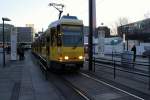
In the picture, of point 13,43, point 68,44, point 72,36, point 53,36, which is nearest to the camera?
point 68,44

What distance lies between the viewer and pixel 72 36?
24766mm

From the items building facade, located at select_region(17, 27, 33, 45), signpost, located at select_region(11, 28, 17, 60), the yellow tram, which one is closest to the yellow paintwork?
the yellow tram

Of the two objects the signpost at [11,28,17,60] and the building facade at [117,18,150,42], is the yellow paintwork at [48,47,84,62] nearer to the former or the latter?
the signpost at [11,28,17,60]

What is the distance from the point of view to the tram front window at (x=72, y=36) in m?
24.6

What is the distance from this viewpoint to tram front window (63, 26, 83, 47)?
24609mm

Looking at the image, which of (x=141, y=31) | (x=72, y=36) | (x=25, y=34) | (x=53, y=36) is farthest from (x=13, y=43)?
(x=25, y=34)

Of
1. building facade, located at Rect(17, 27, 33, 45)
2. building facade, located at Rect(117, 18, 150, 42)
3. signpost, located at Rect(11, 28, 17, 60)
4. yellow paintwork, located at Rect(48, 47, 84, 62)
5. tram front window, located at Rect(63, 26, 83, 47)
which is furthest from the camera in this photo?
building facade, located at Rect(17, 27, 33, 45)

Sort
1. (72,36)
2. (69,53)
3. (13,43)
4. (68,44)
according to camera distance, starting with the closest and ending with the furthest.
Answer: (69,53) → (68,44) → (72,36) → (13,43)

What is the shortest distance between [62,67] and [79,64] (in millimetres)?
1106

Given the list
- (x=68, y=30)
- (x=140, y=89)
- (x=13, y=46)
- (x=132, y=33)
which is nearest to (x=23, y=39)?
(x=132, y=33)

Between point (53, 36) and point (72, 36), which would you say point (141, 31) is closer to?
point (53, 36)

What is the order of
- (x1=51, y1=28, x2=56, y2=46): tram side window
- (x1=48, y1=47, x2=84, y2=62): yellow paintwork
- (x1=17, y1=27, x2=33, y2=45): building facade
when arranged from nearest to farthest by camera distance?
(x1=48, y1=47, x2=84, y2=62): yellow paintwork → (x1=51, y1=28, x2=56, y2=46): tram side window → (x1=17, y1=27, x2=33, y2=45): building facade

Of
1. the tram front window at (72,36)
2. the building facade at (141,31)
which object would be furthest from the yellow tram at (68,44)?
the building facade at (141,31)

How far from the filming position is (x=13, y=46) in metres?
46.7
